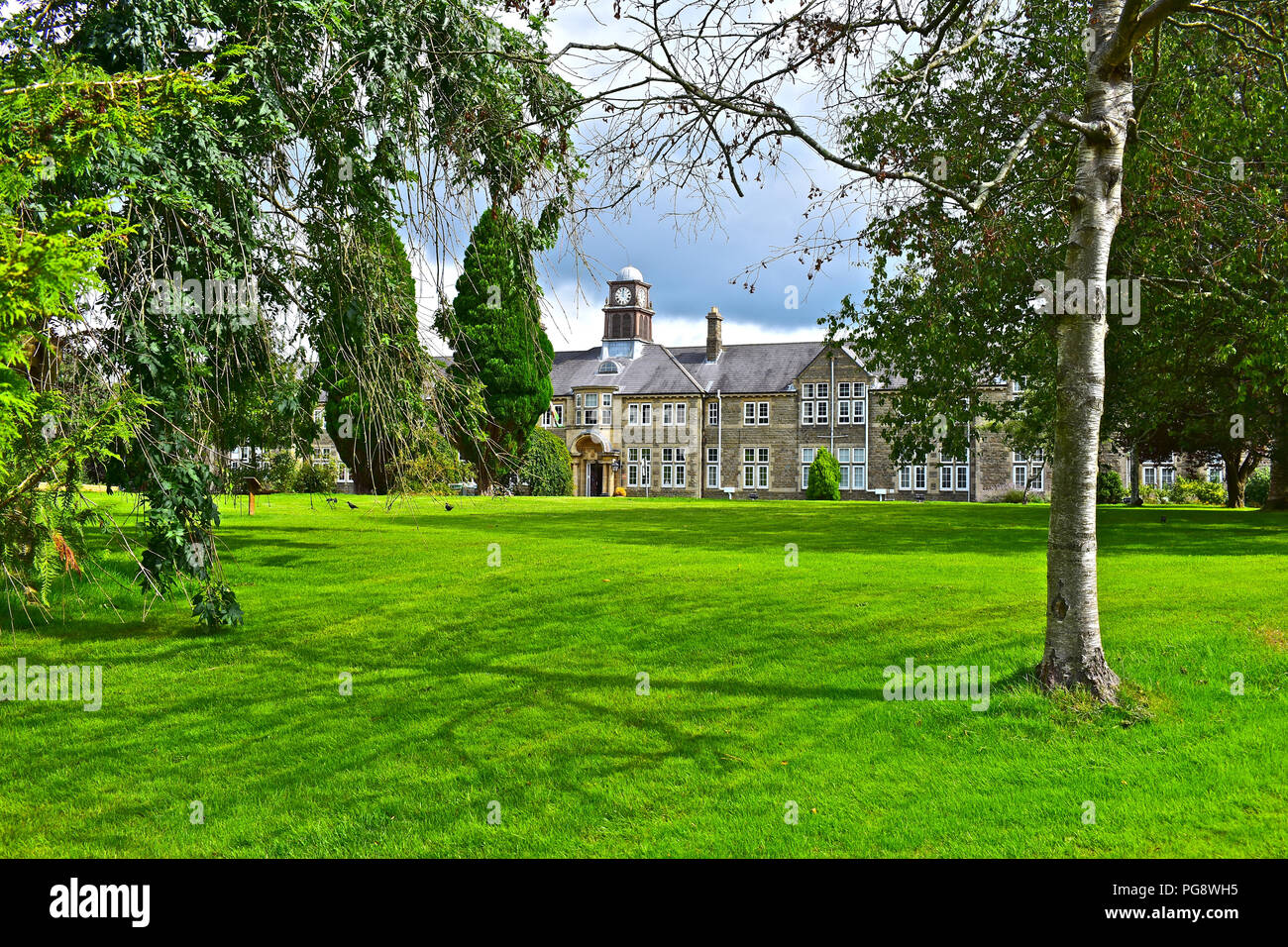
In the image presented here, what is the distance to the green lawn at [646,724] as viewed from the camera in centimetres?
611

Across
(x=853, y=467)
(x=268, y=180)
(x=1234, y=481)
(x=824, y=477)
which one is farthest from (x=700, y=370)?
(x=268, y=180)

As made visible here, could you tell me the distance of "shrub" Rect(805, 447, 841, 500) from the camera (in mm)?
53000

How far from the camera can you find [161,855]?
592 centimetres

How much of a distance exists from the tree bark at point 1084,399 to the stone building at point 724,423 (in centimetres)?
5011

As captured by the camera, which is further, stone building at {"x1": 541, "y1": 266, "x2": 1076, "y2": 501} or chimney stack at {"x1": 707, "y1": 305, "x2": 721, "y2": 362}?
chimney stack at {"x1": 707, "y1": 305, "x2": 721, "y2": 362}

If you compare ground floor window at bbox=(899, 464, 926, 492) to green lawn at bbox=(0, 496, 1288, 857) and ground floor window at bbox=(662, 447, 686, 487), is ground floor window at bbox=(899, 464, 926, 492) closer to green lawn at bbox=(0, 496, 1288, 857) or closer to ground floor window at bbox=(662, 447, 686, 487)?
ground floor window at bbox=(662, 447, 686, 487)

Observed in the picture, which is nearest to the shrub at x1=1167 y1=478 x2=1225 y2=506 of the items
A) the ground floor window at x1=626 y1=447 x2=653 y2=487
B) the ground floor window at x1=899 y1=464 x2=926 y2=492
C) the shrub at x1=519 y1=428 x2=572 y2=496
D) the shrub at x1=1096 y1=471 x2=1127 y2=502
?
the shrub at x1=1096 y1=471 x2=1127 y2=502

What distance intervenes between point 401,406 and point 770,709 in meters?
6.00

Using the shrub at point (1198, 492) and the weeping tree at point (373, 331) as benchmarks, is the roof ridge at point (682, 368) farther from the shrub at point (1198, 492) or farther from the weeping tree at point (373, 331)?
the weeping tree at point (373, 331)

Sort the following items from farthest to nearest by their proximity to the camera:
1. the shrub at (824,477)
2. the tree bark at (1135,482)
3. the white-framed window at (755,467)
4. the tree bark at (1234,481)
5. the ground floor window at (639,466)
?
the ground floor window at (639,466) < the white-framed window at (755,467) < the shrub at (824,477) < the tree bark at (1135,482) < the tree bark at (1234,481)

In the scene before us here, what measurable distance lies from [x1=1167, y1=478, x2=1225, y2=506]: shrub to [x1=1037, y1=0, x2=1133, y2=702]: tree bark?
5295cm

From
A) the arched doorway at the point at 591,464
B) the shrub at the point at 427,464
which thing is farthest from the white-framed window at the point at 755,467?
the shrub at the point at 427,464

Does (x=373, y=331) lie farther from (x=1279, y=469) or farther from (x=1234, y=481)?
(x=1234, y=481)

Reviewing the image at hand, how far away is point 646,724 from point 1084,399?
16.2 ft
